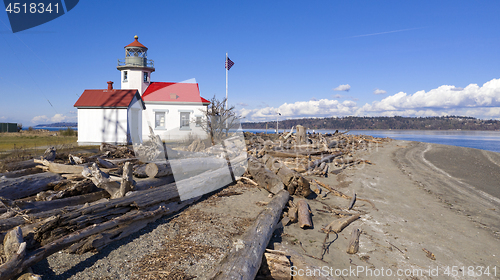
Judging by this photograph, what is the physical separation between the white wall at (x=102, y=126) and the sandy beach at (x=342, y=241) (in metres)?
15.3

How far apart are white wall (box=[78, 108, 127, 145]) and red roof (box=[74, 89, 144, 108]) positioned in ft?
1.33

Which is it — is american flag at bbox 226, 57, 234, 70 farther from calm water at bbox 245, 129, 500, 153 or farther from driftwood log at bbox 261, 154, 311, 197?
calm water at bbox 245, 129, 500, 153

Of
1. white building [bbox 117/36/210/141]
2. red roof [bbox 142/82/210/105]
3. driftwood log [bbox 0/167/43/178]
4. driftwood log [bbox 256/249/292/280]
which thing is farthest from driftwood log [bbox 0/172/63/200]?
red roof [bbox 142/82/210/105]

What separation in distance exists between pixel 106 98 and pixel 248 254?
21.4m

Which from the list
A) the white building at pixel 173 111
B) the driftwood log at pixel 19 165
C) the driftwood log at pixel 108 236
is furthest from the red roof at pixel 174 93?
the driftwood log at pixel 108 236

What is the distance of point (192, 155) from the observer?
37.1 ft

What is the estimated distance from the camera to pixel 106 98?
67.7ft

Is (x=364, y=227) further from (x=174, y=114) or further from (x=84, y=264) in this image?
(x=174, y=114)

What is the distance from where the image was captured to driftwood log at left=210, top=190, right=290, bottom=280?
300 cm

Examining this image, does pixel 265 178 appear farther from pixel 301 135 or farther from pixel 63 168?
pixel 301 135

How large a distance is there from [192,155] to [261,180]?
14.0ft

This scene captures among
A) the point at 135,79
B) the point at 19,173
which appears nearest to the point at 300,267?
the point at 19,173

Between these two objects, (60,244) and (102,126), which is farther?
(102,126)

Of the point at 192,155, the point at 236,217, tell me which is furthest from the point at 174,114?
the point at 236,217
